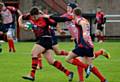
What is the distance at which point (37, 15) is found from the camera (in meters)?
15.3

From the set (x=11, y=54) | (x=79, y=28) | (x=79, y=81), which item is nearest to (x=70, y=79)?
(x=79, y=81)

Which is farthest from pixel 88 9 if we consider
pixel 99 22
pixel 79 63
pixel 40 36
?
pixel 79 63

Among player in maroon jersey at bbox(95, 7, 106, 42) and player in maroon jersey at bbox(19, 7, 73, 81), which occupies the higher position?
player in maroon jersey at bbox(19, 7, 73, 81)

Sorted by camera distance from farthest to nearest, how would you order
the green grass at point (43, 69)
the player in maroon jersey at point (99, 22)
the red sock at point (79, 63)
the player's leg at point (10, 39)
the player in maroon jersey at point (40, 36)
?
1. the player in maroon jersey at point (99, 22)
2. the player's leg at point (10, 39)
3. the green grass at point (43, 69)
4. the player in maroon jersey at point (40, 36)
5. the red sock at point (79, 63)

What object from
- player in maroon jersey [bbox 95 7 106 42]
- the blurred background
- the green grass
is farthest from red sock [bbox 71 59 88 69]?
the blurred background

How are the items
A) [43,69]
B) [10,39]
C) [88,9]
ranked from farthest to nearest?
[88,9] → [10,39] → [43,69]

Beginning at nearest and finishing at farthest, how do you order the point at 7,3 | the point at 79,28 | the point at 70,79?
the point at 79,28
the point at 70,79
the point at 7,3

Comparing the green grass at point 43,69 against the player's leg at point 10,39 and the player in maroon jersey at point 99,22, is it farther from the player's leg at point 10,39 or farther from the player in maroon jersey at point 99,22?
the player in maroon jersey at point 99,22

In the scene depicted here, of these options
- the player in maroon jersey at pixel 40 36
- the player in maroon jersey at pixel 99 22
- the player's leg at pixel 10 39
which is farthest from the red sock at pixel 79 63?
the player in maroon jersey at pixel 99 22

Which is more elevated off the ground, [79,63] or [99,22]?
[79,63]

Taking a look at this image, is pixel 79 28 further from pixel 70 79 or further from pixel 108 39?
pixel 108 39

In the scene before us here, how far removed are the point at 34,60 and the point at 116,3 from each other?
94.6 ft

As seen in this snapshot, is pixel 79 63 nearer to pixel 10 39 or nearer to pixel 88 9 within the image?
pixel 10 39

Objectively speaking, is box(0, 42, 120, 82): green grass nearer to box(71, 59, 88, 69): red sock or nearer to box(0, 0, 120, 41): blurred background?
box(71, 59, 88, 69): red sock
